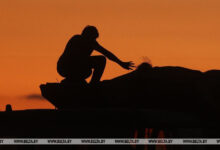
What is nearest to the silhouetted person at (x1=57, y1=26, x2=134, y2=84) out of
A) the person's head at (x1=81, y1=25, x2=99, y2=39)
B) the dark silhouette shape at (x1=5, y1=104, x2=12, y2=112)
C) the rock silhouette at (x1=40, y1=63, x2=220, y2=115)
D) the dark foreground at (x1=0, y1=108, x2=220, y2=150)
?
the person's head at (x1=81, y1=25, x2=99, y2=39)

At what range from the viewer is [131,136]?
12.5 meters

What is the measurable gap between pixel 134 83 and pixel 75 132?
159 centimetres

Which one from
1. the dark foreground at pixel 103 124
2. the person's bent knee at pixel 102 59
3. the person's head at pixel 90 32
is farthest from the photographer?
the person's head at pixel 90 32

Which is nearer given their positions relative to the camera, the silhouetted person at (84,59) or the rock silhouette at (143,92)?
the silhouetted person at (84,59)

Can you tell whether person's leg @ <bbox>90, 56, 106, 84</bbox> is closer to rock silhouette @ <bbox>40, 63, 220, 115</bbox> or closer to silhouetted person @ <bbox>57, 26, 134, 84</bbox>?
silhouetted person @ <bbox>57, 26, 134, 84</bbox>

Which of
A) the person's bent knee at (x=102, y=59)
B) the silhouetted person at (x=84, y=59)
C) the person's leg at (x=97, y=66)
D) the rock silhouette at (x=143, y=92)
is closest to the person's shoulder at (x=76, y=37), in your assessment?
the silhouetted person at (x=84, y=59)

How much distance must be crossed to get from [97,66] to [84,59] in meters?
0.32

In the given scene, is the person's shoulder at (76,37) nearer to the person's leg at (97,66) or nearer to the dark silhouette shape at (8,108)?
the person's leg at (97,66)

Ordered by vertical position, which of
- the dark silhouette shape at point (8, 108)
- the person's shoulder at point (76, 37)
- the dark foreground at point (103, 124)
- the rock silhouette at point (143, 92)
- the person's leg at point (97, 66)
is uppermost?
the person's shoulder at point (76, 37)

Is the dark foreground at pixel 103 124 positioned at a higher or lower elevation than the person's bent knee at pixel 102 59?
lower

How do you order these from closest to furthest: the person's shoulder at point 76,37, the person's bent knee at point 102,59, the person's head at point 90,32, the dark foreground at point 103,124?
the dark foreground at point 103,124, the person's bent knee at point 102,59, the person's head at point 90,32, the person's shoulder at point 76,37

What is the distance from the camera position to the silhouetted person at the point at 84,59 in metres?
12.8
